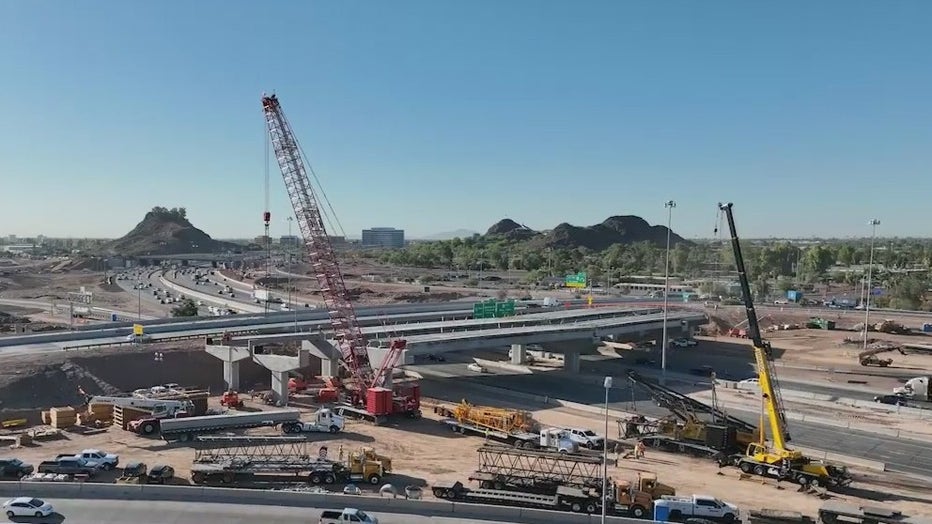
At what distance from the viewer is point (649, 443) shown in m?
45.9

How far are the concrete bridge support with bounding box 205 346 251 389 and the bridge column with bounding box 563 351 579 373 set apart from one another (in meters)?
34.6

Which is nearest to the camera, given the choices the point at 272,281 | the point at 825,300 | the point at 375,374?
the point at 375,374

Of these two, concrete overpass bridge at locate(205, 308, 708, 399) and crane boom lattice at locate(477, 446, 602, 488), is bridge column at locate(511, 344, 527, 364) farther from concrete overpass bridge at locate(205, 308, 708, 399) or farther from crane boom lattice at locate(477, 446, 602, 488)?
crane boom lattice at locate(477, 446, 602, 488)

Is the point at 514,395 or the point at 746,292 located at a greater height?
the point at 746,292

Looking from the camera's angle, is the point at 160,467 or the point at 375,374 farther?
the point at 375,374

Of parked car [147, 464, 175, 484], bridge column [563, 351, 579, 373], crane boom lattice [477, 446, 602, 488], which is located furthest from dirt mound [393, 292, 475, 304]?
parked car [147, 464, 175, 484]

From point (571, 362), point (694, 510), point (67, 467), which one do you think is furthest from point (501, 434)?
point (571, 362)

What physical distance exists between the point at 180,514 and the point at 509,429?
935 inches

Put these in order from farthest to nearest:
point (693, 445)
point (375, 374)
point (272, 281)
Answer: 1. point (272, 281)
2. point (375, 374)
3. point (693, 445)

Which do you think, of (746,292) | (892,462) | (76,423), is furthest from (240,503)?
(892,462)

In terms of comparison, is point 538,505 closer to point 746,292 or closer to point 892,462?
point 746,292

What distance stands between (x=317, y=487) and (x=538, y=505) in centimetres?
1144

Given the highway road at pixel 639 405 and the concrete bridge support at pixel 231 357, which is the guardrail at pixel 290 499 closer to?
the highway road at pixel 639 405

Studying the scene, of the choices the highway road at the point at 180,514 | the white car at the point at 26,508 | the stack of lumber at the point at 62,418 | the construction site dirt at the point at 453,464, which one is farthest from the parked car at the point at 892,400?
the stack of lumber at the point at 62,418
